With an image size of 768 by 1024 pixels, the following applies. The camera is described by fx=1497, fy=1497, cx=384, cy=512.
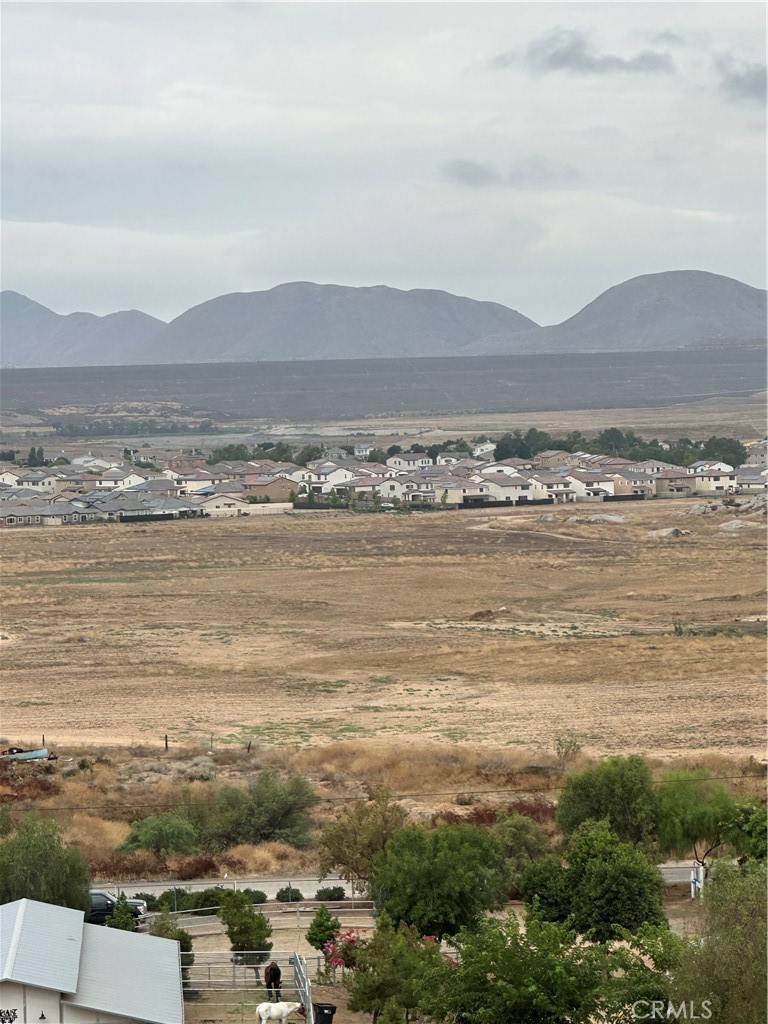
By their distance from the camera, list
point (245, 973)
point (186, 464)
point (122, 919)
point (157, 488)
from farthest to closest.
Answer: point (186, 464) → point (157, 488) → point (122, 919) → point (245, 973)

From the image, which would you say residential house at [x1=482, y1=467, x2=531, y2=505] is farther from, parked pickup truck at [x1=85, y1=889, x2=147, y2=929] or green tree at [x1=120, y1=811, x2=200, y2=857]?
parked pickup truck at [x1=85, y1=889, x2=147, y2=929]

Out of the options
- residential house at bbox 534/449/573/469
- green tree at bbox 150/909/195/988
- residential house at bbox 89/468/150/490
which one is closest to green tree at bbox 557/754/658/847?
green tree at bbox 150/909/195/988

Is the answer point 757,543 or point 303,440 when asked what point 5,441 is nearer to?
point 303,440

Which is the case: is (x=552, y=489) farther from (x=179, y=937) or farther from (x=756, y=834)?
(x=179, y=937)

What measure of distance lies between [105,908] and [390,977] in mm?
5009

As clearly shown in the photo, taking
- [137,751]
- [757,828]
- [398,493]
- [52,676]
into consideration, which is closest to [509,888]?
[757,828]

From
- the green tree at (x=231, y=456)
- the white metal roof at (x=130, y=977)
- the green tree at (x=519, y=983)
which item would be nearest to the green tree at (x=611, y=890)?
the green tree at (x=519, y=983)

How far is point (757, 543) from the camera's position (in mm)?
63594

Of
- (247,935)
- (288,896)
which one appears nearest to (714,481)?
(288,896)

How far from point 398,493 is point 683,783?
63802mm

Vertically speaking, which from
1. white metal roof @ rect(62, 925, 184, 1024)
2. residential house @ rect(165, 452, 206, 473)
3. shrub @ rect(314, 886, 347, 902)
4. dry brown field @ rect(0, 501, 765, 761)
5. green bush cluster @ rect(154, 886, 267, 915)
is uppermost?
residential house @ rect(165, 452, 206, 473)

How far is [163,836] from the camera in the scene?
2178cm

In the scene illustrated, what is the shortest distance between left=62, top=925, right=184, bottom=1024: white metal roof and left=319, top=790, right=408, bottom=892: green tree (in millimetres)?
3994

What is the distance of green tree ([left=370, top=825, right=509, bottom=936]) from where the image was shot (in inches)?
660
